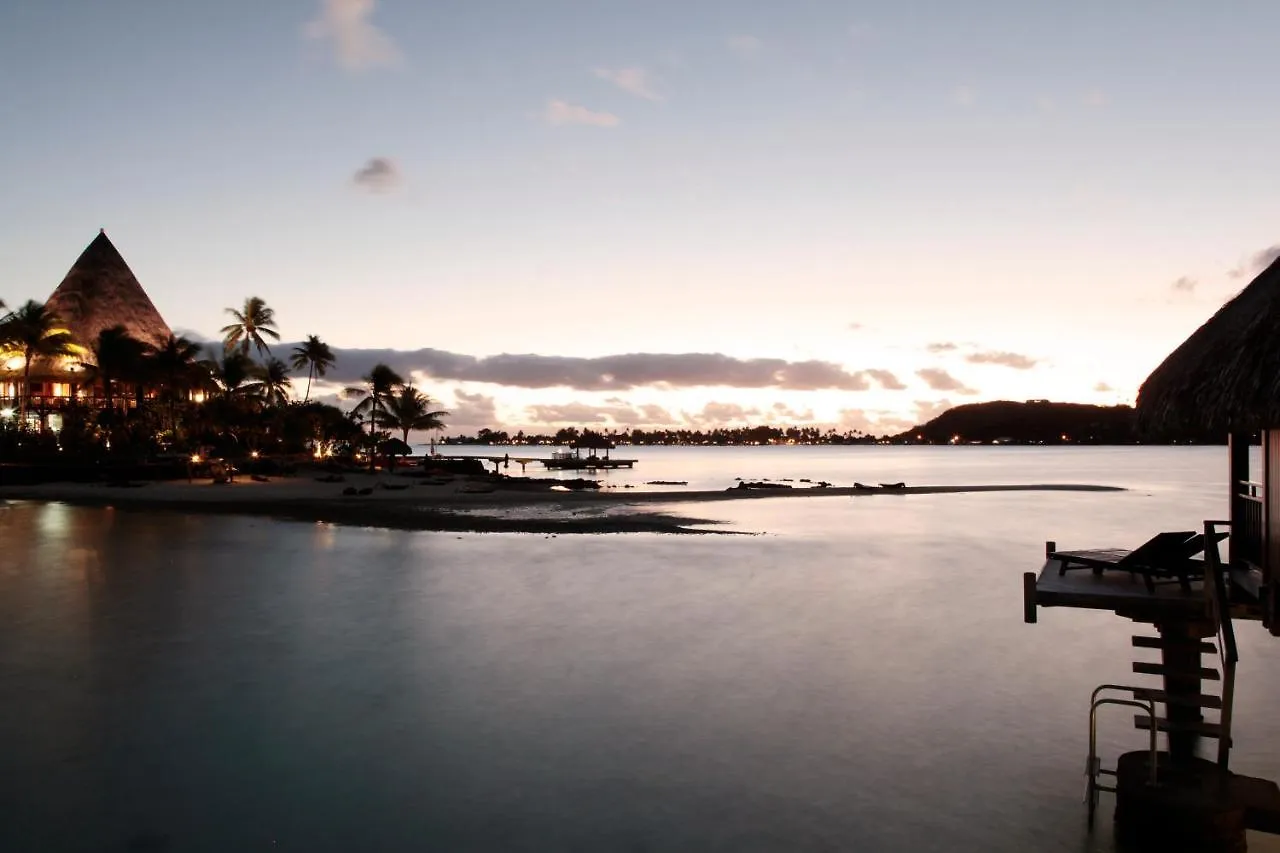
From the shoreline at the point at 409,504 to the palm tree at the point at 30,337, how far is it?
11.3 m

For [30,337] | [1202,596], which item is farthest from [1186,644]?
[30,337]

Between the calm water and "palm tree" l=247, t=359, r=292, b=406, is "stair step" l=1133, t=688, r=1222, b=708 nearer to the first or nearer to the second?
the calm water

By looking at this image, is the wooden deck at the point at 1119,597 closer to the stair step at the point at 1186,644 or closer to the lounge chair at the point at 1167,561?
the lounge chair at the point at 1167,561

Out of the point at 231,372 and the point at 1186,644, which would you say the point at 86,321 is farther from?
the point at 1186,644

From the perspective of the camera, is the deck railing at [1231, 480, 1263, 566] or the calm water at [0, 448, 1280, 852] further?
the deck railing at [1231, 480, 1263, 566]

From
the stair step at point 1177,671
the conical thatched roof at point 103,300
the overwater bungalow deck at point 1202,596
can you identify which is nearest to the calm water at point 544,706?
the overwater bungalow deck at point 1202,596

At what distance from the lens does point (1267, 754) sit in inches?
411

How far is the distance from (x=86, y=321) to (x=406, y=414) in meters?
30.6

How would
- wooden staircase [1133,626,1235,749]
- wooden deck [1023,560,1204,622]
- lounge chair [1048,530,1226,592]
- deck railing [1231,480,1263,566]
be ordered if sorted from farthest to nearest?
deck railing [1231,480,1263,566] < lounge chair [1048,530,1226,592] < wooden deck [1023,560,1204,622] < wooden staircase [1133,626,1235,749]

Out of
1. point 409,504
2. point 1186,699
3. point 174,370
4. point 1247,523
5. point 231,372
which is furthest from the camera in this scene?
point 231,372

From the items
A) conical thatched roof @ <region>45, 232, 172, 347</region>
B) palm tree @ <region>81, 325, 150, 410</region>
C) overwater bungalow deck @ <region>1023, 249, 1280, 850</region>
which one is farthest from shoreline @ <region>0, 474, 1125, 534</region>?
conical thatched roof @ <region>45, 232, 172, 347</region>

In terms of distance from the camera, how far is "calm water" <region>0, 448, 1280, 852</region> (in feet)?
27.9

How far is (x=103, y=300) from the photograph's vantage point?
78562 millimetres

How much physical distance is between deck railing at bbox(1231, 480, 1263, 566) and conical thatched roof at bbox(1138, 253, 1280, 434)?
0.97 meters
